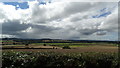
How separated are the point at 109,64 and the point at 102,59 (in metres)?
0.88

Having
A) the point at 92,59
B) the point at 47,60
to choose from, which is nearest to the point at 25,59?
the point at 47,60

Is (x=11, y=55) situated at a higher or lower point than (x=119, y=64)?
higher

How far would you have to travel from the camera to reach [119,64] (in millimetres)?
16938

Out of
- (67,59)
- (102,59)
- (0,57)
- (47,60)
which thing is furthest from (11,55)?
(102,59)

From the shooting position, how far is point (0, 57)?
1518 cm

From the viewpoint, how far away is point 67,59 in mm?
16328

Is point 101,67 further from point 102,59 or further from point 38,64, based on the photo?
point 38,64

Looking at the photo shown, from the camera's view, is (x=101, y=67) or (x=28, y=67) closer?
(x=28, y=67)

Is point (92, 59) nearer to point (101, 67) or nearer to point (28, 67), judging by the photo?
point (101, 67)

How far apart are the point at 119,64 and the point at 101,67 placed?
188 centimetres

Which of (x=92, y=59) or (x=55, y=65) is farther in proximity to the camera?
(x=92, y=59)

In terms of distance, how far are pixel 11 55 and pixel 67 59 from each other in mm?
5292

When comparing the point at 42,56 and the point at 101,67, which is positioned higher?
the point at 42,56

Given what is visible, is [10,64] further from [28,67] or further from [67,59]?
[67,59]
